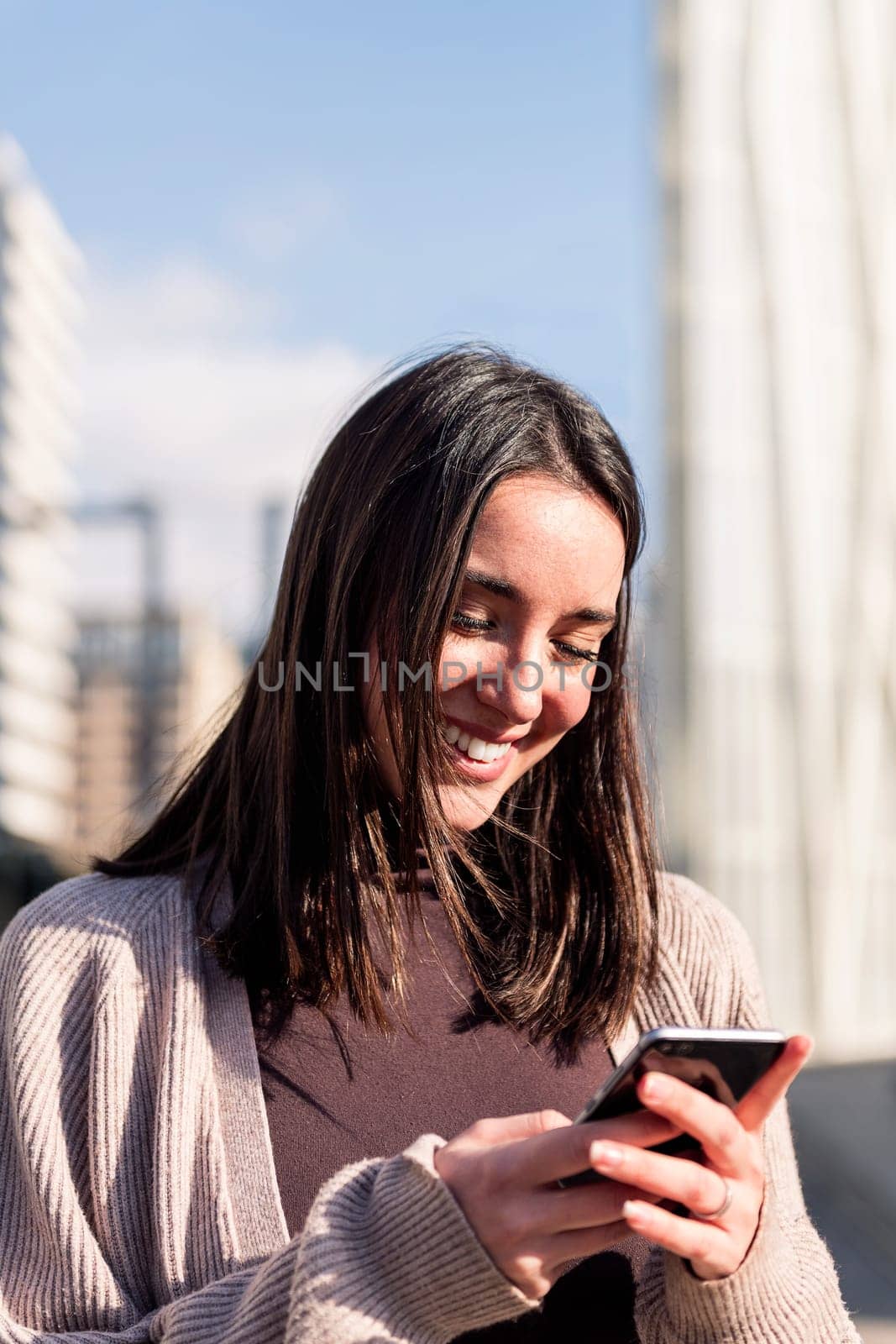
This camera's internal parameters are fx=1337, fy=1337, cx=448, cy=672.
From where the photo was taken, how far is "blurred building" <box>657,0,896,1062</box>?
1666cm

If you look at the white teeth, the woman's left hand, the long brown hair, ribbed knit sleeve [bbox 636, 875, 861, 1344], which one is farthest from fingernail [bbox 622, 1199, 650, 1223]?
the white teeth

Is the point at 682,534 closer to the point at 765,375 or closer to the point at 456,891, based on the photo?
the point at 765,375

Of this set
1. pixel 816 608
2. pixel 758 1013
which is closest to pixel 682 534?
pixel 816 608

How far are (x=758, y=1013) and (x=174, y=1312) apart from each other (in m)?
0.94

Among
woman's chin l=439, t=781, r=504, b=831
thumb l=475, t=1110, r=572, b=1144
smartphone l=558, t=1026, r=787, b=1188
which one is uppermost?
woman's chin l=439, t=781, r=504, b=831

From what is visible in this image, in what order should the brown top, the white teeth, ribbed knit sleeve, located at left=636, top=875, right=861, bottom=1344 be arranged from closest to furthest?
ribbed knit sleeve, located at left=636, top=875, right=861, bottom=1344 → the brown top → the white teeth

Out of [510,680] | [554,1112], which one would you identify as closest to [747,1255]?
[554,1112]

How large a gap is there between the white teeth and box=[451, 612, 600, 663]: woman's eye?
138mm

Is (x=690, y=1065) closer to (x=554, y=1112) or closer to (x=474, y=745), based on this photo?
(x=554, y=1112)

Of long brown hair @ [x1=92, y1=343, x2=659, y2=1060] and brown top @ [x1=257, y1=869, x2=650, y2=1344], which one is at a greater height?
long brown hair @ [x1=92, y1=343, x2=659, y2=1060]

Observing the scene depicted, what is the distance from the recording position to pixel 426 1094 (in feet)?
5.67

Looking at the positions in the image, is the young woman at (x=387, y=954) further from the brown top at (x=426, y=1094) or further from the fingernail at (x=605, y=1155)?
the fingernail at (x=605, y=1155)

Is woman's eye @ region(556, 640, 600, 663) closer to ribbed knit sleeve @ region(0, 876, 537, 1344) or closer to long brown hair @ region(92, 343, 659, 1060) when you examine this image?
long brown hair @ region(92, 343, 659, 1060)

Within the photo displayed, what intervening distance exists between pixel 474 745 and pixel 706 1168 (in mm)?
651
